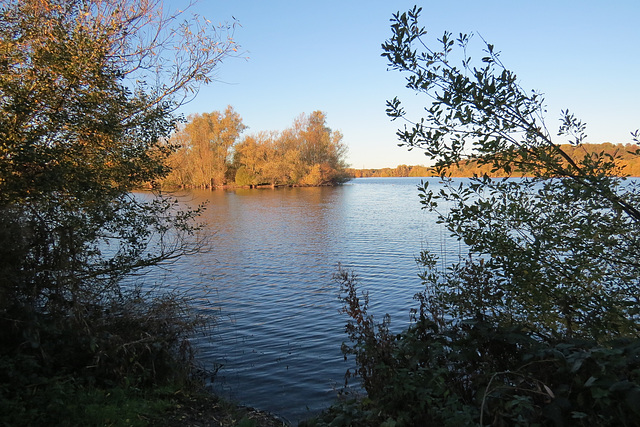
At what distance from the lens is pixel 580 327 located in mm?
4578

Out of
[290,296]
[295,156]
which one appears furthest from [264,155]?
[290,296]

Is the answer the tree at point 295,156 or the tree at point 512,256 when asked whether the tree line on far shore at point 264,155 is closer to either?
the tree at point 295,156

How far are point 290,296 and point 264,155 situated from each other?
7919 cm

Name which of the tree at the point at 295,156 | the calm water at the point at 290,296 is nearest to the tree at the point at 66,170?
the calm water at the point at 290,296

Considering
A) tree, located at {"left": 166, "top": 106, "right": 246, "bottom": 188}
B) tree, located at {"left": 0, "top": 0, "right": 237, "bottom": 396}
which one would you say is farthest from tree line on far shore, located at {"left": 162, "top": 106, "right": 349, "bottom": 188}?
tree, located at {"left": 0, "top": 0, "right": 237, "bottom": 396}

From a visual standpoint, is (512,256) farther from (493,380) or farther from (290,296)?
(290,296)

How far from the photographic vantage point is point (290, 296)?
45.0ft

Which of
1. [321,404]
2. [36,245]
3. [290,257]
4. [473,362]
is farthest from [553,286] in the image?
[290,257]

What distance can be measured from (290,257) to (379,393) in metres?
15.5

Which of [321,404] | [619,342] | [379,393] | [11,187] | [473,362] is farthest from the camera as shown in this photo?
[321,404]

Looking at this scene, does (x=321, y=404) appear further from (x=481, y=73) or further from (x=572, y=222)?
(x=481, y=73)

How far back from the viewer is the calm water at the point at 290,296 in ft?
25.7

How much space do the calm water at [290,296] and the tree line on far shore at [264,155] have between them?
190ft

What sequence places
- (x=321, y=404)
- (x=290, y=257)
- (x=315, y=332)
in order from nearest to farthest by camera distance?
1. (x=321, y=404)
2. (x=315, y=332)
3. (x=290, y=257)
